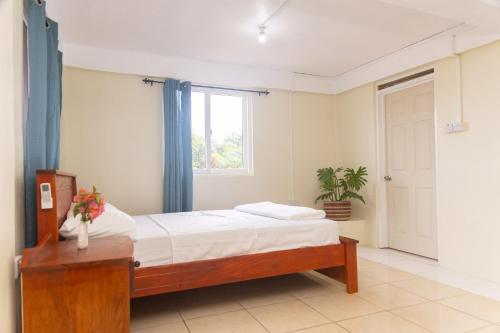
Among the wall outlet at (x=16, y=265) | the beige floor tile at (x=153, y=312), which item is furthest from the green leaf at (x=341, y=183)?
the wall outlet at (x=16, y=265)

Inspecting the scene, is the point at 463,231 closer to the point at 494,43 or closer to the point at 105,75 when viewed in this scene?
the point at 494,43

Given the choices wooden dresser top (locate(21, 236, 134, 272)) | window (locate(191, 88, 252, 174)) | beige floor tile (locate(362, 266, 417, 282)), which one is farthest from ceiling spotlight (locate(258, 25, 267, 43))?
beige floor tile (locate(362, 266, 417, 282))

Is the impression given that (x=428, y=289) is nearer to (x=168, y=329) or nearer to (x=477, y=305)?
(x=477, y=305)

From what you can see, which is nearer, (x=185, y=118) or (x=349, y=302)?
(x=349, y=302)

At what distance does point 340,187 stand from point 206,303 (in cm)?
289

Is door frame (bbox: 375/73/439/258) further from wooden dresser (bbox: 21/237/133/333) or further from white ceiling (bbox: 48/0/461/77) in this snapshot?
wooden dresser (bbox: 21/237/133/333)

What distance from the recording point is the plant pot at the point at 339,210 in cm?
462

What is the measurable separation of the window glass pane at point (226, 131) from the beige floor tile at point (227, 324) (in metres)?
2.40

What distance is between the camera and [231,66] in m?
4.56

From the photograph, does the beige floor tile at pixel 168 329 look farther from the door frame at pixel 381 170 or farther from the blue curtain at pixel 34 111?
the door frame at pixel 381 170

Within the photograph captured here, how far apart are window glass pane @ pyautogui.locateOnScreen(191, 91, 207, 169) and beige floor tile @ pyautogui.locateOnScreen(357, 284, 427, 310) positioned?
2.55 metres

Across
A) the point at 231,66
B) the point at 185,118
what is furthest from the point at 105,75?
the point at 231,66

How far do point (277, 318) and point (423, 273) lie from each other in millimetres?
1894

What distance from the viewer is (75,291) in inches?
58.1
